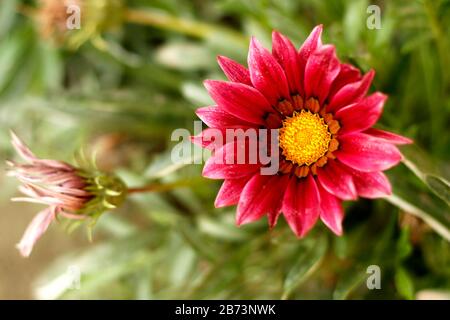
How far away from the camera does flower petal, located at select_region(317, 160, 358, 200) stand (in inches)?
25.2

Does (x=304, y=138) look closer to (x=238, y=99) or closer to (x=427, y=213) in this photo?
(x=238, y=99)

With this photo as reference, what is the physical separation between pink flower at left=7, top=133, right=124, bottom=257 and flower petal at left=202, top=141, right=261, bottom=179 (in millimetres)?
180

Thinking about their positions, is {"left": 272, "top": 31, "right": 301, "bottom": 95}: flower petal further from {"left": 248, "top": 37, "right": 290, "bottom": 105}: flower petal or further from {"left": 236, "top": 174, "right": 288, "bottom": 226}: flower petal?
{"left": 236, "top": 174, "right": 288, "bottom": 226}: flower petal

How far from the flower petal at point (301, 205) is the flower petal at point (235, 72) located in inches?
5.2

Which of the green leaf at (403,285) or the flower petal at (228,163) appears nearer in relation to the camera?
the flower petal at (228,163)

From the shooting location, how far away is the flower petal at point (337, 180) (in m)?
0.64

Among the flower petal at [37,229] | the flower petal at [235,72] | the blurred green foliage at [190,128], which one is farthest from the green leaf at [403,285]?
the flower petal at [37,229]

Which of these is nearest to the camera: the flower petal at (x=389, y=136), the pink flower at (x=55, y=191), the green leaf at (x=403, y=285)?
the flower petal at (x=389, y=136)

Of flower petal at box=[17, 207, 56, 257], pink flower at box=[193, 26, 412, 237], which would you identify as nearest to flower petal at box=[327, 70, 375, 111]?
pink flower at box=[193, 26, 412, 237]

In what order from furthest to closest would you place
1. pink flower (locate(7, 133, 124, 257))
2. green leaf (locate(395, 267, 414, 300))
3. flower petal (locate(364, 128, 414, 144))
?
green leaf (locate(395, 267, 414, 300)), pink flower (locate(7, 133, 124, 257)), flower petal (locate(364, 128, 414, 144))

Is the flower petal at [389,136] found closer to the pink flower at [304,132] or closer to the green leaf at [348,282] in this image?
the pink flower at [304,132]

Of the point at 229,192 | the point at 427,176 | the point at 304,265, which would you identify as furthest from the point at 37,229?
the point at 427,176

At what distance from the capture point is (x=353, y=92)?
0.65 m
